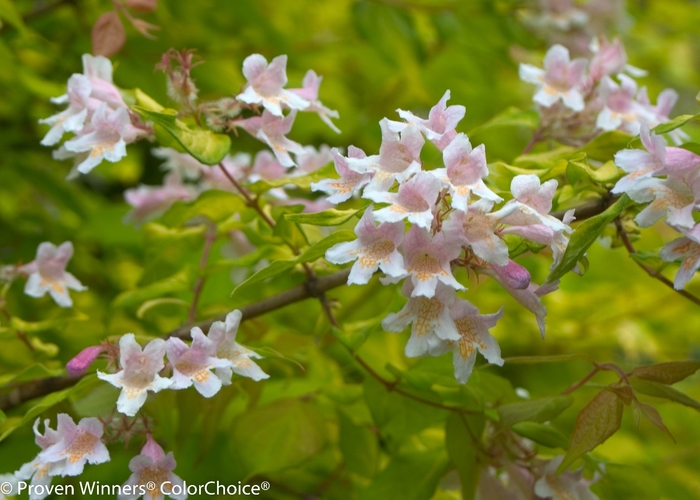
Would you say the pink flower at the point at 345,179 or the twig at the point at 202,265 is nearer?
the pink flower at the point at 345,179

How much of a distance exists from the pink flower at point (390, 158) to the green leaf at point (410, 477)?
44 centimetres

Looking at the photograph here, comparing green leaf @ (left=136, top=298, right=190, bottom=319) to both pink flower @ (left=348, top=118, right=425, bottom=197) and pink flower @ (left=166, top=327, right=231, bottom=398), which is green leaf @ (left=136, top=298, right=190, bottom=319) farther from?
pink flower @ (left=348, top=118, right=425, bottom=197)

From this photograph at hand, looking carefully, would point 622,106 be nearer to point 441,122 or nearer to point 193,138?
point 441,122

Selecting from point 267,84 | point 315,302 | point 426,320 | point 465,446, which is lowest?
point 315,302

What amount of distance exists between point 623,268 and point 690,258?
975mm

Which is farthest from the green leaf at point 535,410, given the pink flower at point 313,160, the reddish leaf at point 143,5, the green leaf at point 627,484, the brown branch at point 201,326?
the reddish leaf at point 143,5

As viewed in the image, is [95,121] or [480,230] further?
[95,121]

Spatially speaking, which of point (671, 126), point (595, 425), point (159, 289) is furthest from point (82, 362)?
point (671, 126)

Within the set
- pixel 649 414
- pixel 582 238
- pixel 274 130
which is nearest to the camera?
pixel 582 238

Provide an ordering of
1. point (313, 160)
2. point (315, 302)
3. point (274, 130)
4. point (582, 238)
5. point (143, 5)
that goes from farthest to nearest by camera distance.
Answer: point (315, 302) < point (313, 160) < point (143, 5) < point (274, 130) < point (582, 238)

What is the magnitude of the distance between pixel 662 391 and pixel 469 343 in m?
0.23

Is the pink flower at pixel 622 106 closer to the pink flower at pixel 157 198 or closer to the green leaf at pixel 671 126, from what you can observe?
the green leaf at pixel 671 126

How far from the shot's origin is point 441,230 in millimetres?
655

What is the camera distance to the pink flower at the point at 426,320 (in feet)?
2.22
